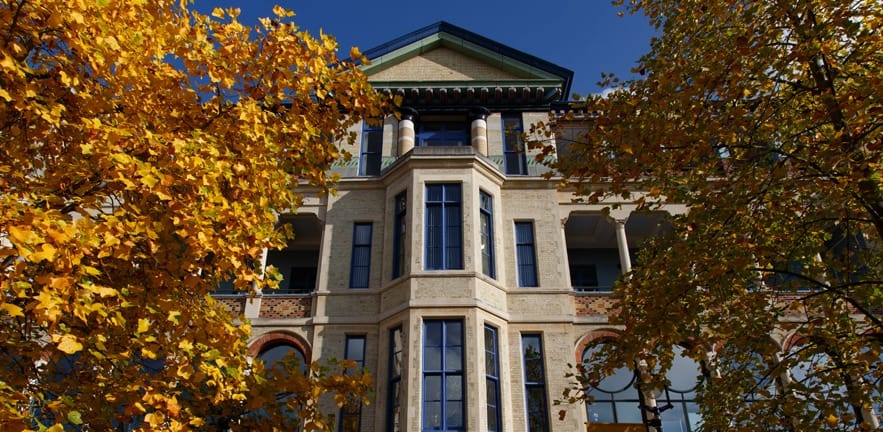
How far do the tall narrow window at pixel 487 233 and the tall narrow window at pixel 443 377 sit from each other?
2.07 meters

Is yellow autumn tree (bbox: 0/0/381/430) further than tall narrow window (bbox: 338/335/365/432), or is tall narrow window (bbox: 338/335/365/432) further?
tall narrow window (bbox: 338/335/365/432)

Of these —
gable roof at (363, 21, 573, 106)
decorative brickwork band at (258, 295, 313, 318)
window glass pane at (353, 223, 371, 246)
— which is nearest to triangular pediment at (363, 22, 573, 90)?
gable roof at (363, 21, 573, 106)

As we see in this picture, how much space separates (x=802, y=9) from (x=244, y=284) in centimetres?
757

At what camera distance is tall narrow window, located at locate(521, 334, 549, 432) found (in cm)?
Result: 1510

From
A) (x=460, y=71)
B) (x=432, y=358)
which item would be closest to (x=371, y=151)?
(x=460, y=71)

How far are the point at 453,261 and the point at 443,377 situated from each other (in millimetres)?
3181

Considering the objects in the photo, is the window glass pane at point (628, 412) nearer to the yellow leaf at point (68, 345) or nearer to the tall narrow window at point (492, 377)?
the tall narrow window at point (492, 377)

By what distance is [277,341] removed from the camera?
16562 mm

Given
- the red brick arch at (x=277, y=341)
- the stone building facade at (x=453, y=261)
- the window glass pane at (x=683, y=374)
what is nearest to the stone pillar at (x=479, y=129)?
the stone building facade at (x=453, y=261)

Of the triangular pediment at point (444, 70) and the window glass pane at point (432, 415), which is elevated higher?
the triangular pediment at point (444, 70)

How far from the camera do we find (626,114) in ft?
31.8

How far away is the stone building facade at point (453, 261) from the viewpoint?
15039 millimetres

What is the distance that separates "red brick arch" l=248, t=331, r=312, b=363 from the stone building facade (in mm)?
36

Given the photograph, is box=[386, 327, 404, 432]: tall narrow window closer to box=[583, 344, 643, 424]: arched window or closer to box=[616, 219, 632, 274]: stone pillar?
box=[583, 344, 643, 424]: arched window
